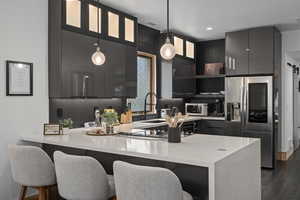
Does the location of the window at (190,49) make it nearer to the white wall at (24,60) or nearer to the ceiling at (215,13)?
the ceiling at (215,13)

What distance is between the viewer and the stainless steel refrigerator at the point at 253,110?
5234mm

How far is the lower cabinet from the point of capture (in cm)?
587

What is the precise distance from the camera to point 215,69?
645 centimetres

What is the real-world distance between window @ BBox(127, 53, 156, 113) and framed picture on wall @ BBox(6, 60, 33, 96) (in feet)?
7.26

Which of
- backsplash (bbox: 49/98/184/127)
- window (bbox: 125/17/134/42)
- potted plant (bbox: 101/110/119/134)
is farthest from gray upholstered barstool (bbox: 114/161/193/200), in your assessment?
window (bbox: 125/17/134/42)

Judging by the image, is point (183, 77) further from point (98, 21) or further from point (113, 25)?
point (98, 21)

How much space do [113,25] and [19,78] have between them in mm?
1687

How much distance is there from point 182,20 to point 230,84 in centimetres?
166

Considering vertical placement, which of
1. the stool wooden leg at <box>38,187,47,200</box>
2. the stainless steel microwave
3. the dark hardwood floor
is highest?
the stainless steel microwave

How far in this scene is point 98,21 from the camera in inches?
157

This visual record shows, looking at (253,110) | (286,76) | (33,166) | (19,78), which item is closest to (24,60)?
(19,78)

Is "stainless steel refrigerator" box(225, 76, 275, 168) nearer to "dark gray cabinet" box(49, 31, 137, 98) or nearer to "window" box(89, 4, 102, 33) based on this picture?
"dark gray cabinet" box(49, 31, 137, 98)

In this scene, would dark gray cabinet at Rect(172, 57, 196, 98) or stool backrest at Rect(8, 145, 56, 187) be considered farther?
dark gray cabinet at Rect(172, 57, 196, 98)

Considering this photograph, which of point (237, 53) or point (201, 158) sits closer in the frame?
point (201, 158)
